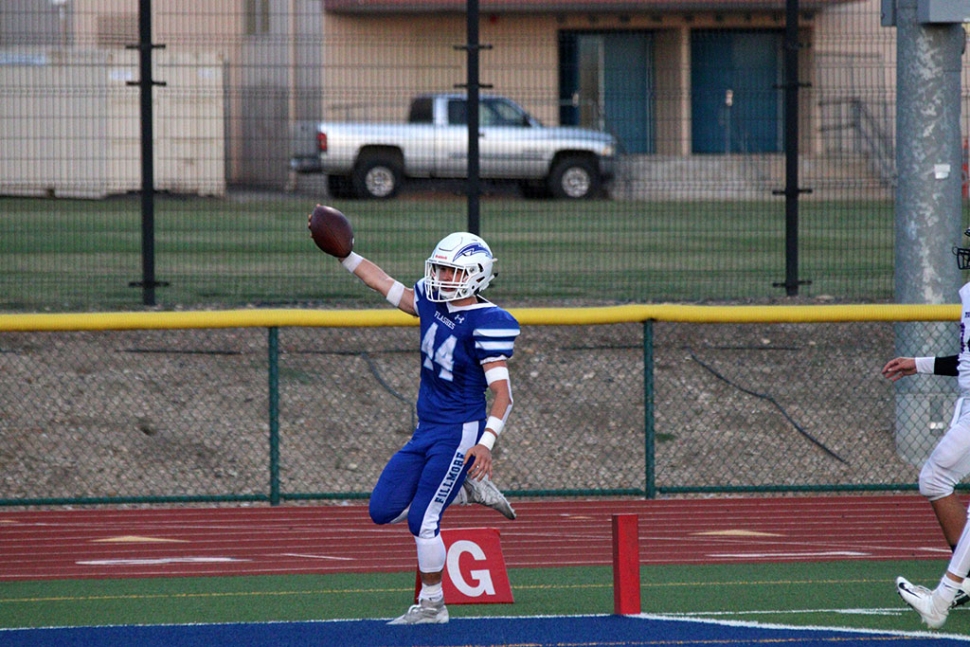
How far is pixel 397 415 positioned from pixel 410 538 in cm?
229

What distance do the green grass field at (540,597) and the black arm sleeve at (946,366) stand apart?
3.69 ft

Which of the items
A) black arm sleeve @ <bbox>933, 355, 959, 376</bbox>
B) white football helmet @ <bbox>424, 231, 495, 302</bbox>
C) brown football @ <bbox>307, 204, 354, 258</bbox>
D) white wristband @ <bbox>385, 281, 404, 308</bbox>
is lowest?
black arm sleeve @ <bbox>933, 355, 959, 376</bbox>

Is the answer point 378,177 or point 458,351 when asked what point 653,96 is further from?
point 458,351

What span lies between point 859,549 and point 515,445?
298 centimetres

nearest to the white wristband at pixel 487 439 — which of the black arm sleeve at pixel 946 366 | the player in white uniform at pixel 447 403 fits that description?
the player in white uniform at pixel 447 403

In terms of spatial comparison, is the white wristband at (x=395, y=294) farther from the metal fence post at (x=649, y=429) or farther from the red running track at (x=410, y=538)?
the metal fence post at (x=649, y=429)

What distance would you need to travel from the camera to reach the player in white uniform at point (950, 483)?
21.2 feet

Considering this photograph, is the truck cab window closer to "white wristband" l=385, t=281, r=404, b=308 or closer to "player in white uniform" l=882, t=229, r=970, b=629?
"white wristband" l=385, t=281, r=404, b=308

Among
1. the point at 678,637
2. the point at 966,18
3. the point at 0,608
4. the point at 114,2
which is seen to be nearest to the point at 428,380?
the point at 678,637

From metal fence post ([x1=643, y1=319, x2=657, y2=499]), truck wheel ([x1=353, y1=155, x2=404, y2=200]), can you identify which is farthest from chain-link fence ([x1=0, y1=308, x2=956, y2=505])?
truck wheel ([x1=353, y1=155, x2=404, y2=200])

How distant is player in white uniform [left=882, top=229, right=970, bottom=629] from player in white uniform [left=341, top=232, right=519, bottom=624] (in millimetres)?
1955

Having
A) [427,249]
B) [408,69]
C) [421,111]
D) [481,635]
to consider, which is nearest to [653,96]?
[408,69]

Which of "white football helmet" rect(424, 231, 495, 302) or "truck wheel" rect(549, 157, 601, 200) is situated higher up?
"truck wheel" rect(549, 157, 601, 200)

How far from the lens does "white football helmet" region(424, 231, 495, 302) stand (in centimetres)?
657
